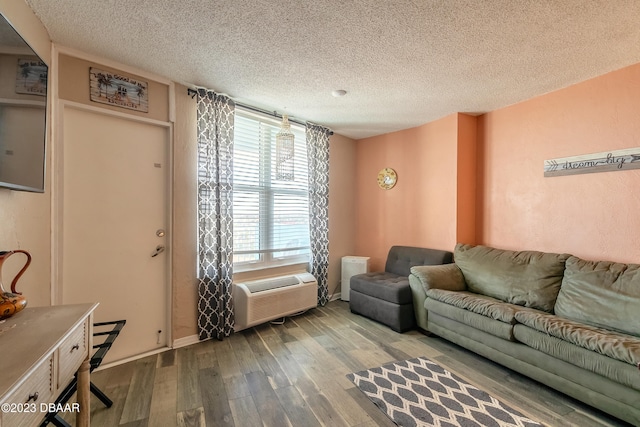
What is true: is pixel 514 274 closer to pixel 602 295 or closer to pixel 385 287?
pixel 602 295

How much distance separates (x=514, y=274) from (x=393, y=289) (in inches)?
44.2

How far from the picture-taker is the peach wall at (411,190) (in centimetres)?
319

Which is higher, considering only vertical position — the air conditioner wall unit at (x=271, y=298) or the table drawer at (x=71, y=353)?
the table drawer at (x=71, y=353)

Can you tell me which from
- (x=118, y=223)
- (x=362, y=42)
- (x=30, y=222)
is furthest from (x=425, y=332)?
(x=30, y=222)

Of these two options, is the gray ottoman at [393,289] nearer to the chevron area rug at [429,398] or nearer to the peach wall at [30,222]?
the chevron area rug at [429,398]

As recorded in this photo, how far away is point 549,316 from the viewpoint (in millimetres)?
1979

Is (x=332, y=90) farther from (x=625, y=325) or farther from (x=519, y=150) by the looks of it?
(x=625, y=325)

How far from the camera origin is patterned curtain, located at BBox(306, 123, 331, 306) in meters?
3.60

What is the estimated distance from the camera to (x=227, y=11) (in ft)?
5.17

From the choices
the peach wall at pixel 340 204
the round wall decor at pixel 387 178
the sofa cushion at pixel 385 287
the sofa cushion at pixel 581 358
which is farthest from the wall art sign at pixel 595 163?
the peach wall at pixel 340 204

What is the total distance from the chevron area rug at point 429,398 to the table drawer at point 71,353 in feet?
5.41

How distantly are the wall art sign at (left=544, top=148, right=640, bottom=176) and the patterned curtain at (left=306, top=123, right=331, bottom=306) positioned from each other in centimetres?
247

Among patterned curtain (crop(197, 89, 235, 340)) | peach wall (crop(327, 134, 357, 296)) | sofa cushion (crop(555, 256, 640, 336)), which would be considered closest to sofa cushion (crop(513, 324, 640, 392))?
sofa cushion (crop(555, 256, 640, 336))

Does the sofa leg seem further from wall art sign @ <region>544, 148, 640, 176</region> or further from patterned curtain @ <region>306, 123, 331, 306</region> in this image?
wall art sign @ <region>544, 148, 640, 176</region>
